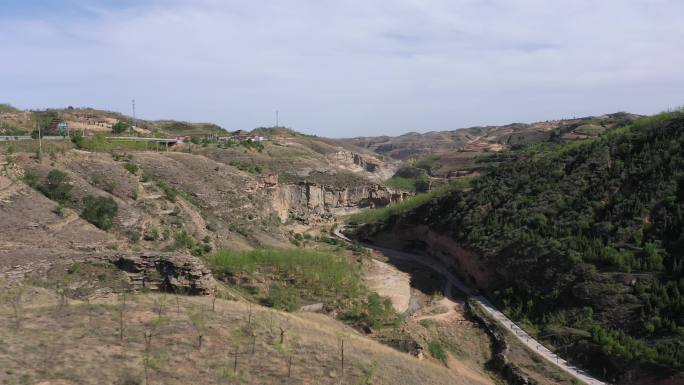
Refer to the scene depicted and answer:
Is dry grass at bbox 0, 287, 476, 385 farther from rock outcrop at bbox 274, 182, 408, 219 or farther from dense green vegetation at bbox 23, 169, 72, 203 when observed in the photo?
rock outcrop at bbox 274, 182, 408, 219

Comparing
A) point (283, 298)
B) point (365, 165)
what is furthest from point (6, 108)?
point (365, 165)

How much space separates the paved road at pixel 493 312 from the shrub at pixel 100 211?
58.7 ft

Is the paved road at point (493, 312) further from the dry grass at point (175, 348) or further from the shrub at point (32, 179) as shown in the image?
the shrub at point (32, 179)

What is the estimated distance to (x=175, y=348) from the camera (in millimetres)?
12477

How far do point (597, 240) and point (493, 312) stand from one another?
606 centimetres

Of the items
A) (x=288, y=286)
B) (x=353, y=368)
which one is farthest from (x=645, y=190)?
(x=353, y=368)

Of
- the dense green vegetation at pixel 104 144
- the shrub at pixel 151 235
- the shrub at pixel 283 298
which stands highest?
the dense green vegetation at pixel 104 144

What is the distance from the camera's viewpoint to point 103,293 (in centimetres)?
1638

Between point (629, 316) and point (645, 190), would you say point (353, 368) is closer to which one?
point (629, 316)

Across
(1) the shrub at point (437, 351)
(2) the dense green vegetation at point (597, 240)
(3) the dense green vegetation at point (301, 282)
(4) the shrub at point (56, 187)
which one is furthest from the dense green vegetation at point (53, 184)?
(2) the dense green vegetation at point (597, 240)

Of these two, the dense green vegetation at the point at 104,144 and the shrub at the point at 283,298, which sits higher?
the dense green vegetation at the point at 104,144

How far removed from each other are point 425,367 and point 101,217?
51.4ft

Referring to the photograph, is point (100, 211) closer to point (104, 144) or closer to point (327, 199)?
point (104, 144)

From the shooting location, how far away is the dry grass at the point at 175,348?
1092 centimetres
